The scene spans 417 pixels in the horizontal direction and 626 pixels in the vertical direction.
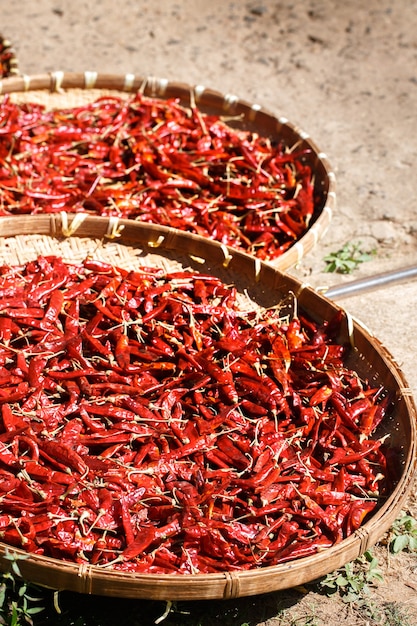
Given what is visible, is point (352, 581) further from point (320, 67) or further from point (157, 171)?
point (320, 67)

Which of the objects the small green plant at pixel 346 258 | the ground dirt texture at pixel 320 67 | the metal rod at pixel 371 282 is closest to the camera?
the metal rod at pixel 371 282

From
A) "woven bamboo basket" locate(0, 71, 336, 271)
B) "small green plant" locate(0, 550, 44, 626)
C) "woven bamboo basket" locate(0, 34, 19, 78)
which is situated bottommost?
"small green plant" locate(0, 550, 44, 626)

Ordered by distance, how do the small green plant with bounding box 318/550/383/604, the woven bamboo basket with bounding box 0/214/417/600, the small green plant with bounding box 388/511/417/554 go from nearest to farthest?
the woven bamboo basket with bounding box 0/214/417/600
the small green plant with bounding box 318/550/383/604
the small green plant with bounding box 388/511/417/554

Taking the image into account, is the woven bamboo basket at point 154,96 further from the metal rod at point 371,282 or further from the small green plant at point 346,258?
the metal rod at point 371,282

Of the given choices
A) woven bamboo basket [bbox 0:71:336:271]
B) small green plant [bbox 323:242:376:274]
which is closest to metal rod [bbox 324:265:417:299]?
small green plant [bbox 323:242:376:274]

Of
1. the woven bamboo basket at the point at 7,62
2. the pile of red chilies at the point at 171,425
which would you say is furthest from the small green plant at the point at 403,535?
the woven bamboo basket at the point at 7,62

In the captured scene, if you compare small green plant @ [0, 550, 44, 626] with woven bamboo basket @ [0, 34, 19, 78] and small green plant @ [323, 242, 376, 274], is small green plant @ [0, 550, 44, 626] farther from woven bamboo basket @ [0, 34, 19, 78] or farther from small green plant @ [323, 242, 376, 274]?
woven bamboo basket @ [0, 34, 19, 78]

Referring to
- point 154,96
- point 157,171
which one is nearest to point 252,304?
point 157,171
